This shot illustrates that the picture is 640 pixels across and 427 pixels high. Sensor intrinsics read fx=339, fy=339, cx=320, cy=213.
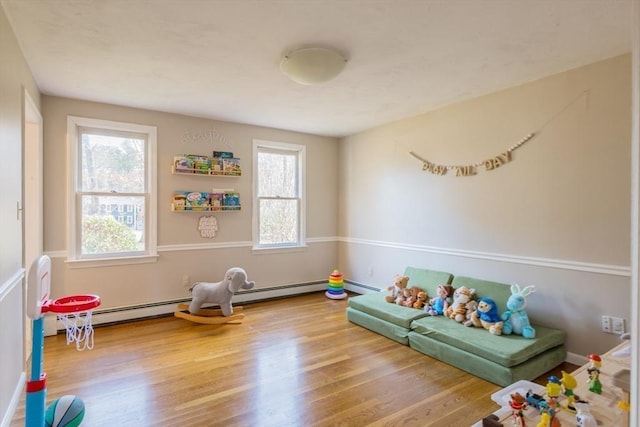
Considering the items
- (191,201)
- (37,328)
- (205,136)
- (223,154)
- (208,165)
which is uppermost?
(205,136)

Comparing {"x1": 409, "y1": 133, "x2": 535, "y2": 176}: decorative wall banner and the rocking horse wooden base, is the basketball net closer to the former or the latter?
the rocking horse wooden base

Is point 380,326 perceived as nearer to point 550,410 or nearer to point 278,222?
point 550,410

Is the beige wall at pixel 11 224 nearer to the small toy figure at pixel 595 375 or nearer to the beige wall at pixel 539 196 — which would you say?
the small toy figure at pixel 595 375

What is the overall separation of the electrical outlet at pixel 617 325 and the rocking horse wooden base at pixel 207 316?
3.44 m

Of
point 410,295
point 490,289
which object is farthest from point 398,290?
point 490,289

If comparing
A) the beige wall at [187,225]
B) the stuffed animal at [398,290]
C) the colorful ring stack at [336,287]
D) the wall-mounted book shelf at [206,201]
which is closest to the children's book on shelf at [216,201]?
the wall-mounted book shelf at [206,201]

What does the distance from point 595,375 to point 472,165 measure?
233 centimetres

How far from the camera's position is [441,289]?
11.4ft

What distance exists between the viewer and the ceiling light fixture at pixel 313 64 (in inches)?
96.7

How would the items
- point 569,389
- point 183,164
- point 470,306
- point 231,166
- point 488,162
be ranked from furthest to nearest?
1. point 231,166
2. point 183,164
3. point 488,162
4. point 470,306
5. point 569,389

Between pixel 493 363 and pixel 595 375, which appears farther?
pixel 493 363

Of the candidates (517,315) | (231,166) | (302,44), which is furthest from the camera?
(231,166)

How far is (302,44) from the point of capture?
2436 millimetres

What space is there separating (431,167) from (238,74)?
2375 millimetres
